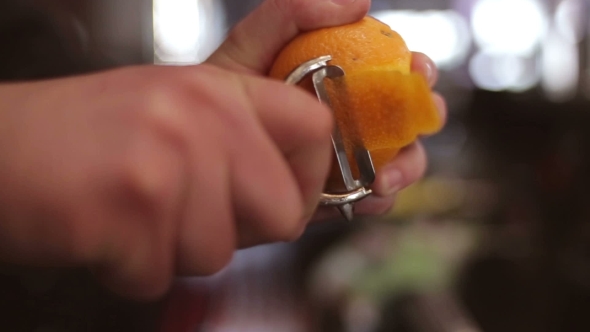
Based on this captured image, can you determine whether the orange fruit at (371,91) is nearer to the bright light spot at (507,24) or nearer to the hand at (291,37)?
the hand at (291,37)

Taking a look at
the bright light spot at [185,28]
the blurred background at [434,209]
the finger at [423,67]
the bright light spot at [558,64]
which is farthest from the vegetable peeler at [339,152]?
the bright light spot at [558,64]

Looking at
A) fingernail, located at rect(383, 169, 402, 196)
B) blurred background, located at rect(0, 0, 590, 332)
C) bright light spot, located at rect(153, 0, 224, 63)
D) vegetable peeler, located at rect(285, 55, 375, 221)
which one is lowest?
blurred background, located at rect(0, 0, 590, 332)

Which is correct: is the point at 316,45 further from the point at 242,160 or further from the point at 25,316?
the point at 25,316

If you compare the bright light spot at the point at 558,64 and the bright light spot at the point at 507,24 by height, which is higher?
the bright light spot at the point at 507,24

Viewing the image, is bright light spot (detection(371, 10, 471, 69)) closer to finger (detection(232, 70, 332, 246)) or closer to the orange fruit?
the orange fruit

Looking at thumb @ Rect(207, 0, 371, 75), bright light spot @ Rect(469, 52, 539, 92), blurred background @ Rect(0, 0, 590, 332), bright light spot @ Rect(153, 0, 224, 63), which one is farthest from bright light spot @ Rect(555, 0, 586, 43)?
thumb @ Rect(207, 0, 371, 75)

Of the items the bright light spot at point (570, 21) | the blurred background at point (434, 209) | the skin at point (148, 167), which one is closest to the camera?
the skin at point (148, 167)

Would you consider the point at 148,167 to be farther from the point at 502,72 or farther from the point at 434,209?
the point at 502,72
